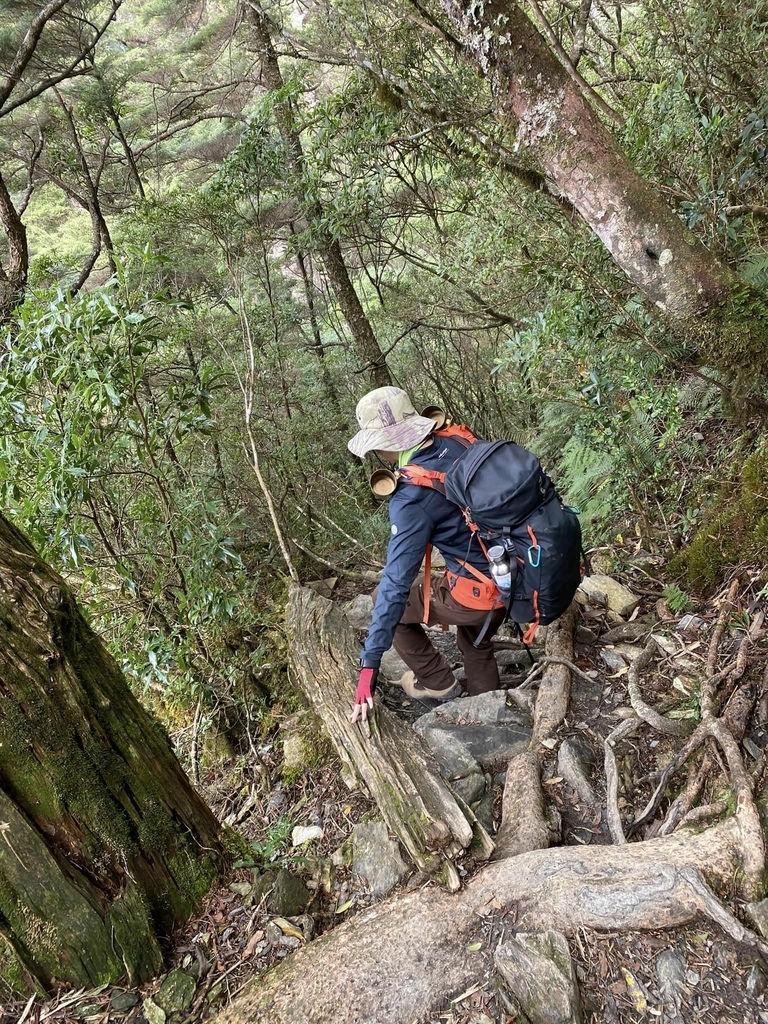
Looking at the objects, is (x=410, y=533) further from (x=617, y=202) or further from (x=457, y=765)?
(x=617, y=202)

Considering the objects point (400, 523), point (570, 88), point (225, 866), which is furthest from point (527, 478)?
point (570, 88)

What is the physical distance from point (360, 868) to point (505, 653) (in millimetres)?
2392

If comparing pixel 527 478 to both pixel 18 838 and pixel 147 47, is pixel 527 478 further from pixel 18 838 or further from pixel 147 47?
pixel 147 47

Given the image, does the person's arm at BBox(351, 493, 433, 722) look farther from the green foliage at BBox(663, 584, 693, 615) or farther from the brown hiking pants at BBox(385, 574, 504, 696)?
the green foliage at BBox(663, 584, 693, 615)

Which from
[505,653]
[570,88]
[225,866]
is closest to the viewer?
[225,866]

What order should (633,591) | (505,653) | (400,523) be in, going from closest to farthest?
1. (400,523)
2. (633,591)
3. (505,653)

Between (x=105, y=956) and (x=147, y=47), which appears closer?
(x=105, y=956)

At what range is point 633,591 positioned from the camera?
4.48 metres

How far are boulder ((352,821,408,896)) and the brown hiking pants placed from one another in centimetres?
141

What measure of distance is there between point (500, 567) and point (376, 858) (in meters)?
1.65

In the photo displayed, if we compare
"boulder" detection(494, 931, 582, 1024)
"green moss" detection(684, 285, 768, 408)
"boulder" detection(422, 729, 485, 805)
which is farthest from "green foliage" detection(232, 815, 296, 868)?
"green moss" detection(684, 285, 768, 408)

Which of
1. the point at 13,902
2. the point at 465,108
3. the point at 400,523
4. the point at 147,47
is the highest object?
the point at 147,47

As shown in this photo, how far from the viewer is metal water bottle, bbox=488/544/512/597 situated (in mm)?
3396

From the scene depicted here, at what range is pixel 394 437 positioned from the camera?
3439 mm
